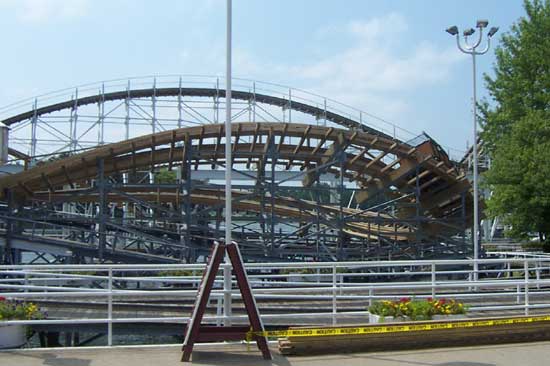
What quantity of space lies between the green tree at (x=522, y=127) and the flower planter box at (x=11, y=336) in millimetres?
19894

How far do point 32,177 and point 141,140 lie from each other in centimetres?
459

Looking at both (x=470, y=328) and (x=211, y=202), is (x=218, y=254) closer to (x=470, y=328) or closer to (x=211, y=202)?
(x=470, y=328)

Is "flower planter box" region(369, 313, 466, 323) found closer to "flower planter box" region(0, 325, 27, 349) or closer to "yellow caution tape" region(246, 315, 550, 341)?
"yellow caution tape" region(246, 315, 550, 341)

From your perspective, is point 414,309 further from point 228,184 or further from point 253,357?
point 228,184

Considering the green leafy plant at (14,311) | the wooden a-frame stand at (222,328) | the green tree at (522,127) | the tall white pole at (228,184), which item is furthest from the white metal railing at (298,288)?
the green tree at (522,127)

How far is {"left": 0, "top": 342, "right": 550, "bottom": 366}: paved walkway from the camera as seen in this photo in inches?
335

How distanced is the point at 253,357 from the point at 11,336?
3.83 metres

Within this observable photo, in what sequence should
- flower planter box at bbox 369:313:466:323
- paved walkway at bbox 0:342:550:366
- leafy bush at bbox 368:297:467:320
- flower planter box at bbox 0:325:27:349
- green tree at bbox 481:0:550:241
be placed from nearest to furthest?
paved walkway at bbox 0:342:550:366, flower planter box at bbox 0:325:27:349, flower planter box at bbox 369:313:466:323, leafy bush at bbox 368:297:467:320, green tree at bbox 481:0:550:241

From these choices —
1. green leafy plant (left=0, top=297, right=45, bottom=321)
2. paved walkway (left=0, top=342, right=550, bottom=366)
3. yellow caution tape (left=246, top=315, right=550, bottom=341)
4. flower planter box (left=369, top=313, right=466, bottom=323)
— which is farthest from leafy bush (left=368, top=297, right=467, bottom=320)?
green leafy plant (left=0, top=297, right=45, bottom=321)

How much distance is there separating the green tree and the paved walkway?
16.4m

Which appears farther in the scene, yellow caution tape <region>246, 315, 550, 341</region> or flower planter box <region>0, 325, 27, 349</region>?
flower planter box <region>0, 325, 27, 349</region>

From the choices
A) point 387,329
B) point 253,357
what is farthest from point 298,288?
point 253,357

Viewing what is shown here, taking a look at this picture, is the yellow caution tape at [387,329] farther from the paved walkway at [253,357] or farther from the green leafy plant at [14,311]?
the green leafy plant at [14,311]

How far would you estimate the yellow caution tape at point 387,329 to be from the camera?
915 centimetres
